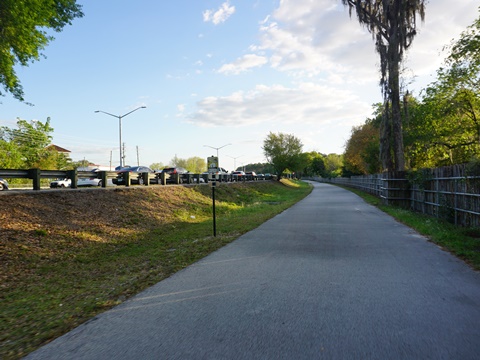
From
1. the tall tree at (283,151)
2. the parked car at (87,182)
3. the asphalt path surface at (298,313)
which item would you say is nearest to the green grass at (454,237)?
the asphalt path surface at (298,313)

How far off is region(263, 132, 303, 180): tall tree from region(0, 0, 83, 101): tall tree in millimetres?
54179

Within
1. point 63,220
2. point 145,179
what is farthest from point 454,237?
point 145,179

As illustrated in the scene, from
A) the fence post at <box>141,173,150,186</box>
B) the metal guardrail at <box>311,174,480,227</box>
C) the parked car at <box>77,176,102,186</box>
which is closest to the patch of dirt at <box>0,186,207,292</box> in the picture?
the fence post at <box>141,173,150,186</box>

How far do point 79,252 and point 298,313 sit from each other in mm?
6918

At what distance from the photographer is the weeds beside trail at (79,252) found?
473cm

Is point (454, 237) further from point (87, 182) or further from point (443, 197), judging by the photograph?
point (87, 182)

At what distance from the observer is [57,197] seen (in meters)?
12.2

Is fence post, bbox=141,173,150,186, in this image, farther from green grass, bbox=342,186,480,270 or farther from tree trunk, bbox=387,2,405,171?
tree trunk, bbox=387,2,405,171

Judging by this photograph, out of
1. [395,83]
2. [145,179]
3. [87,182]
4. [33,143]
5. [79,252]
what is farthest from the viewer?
[33,143]

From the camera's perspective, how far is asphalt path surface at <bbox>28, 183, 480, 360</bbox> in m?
3.40

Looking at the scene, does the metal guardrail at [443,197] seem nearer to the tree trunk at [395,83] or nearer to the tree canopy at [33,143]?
the tree trunk at [395,83]

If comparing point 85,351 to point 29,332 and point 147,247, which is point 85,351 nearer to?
point 29,332

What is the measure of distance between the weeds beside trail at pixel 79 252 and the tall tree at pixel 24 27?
483 cm

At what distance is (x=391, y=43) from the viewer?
2053 cm
